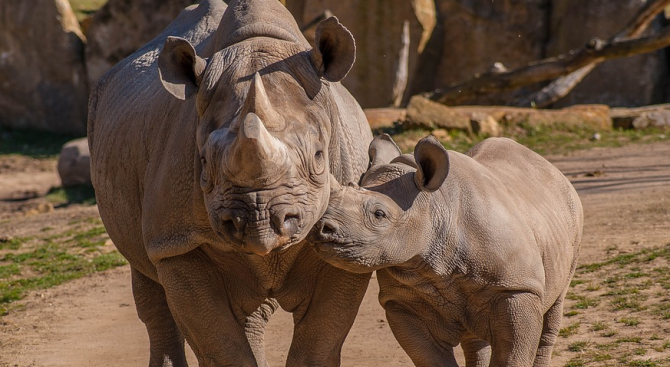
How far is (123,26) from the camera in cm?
1864

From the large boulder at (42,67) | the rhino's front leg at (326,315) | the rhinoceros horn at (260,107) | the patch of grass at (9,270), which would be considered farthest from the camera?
the large boulder at (42,67)

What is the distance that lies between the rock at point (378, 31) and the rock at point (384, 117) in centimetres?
358

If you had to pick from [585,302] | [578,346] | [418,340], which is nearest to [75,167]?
[585,302]

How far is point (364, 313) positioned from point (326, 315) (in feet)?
9.04

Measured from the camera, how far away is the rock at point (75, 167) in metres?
14.6

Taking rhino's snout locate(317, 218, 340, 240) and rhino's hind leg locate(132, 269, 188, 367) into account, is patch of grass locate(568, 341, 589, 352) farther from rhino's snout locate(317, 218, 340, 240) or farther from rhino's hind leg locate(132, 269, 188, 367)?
rhino's snout locate(317, 218, 340, 240)

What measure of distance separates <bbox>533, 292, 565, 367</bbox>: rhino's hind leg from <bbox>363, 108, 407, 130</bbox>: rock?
8371 millimetres

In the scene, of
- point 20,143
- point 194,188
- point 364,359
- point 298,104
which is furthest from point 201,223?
point 20,143

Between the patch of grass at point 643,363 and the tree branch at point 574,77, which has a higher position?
the patch of grass at point 643,363

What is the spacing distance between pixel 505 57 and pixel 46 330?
11859 mm

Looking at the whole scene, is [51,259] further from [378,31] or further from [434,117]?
[378,31]

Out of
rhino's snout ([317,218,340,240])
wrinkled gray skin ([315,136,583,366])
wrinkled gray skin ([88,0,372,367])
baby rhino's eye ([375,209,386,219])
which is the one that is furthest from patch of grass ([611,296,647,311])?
rhino's snout ([317,218,340,240])

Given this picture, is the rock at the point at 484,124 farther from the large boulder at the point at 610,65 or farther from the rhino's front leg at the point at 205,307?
the rhino's front leg at the point at 205,307

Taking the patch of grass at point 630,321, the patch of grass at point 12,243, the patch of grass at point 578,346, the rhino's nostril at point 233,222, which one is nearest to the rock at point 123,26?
the patch of grass at point 12,243
